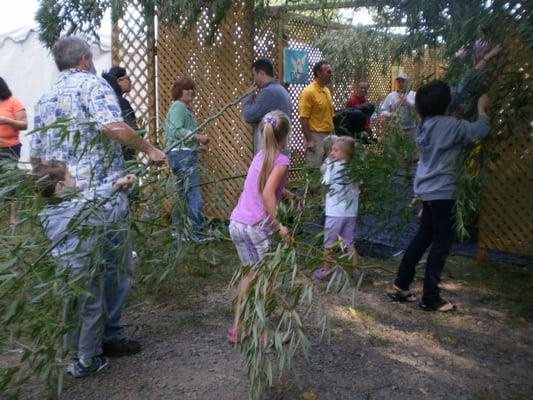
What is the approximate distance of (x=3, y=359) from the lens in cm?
392

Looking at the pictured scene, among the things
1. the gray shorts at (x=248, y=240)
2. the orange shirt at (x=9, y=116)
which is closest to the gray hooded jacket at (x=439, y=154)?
the gray shorts at (x=248, y=240)

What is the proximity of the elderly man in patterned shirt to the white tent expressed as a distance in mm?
7466

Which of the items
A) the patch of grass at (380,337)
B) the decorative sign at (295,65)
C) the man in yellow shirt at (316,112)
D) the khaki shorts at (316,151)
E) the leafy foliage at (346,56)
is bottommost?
the patch of grass at (380,337)

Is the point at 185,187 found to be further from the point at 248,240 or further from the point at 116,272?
the point at 116,272

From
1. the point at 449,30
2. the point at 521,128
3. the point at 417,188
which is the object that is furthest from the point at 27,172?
the point at 521,128

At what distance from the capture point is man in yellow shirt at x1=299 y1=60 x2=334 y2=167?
7.23 metres

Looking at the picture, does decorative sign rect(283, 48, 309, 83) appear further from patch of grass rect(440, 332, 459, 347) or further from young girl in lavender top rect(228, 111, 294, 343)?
patch of grass rect(440, 332, 459, 347)

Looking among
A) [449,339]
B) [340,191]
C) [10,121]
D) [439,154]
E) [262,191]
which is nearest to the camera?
[262,191]

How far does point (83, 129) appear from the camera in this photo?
11.0ft

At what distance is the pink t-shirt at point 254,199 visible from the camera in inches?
149

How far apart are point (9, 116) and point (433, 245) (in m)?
4.73

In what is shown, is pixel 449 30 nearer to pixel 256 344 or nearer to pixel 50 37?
pixel 256 344

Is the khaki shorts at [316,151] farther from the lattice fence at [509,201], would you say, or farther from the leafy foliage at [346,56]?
the lattice fence at [509,201]

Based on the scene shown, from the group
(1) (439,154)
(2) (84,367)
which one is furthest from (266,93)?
(2) (84,367)
